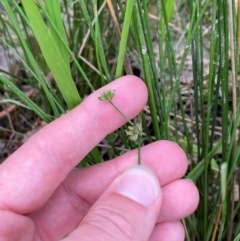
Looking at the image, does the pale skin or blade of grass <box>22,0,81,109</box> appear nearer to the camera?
blade of grass <box>22,0,81,109</box>

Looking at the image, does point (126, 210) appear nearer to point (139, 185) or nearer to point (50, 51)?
point (139, 185)

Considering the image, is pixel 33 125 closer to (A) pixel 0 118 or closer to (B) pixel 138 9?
(A) pixel 0 118

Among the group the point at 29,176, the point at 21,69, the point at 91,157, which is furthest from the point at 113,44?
the point at 29,176

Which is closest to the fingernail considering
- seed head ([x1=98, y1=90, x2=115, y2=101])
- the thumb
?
the thumb

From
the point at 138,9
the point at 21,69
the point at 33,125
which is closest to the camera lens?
the point at 138,9

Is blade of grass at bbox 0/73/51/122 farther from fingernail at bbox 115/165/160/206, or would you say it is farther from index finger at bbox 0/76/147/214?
fingernail at bbox 115/165/160/206
